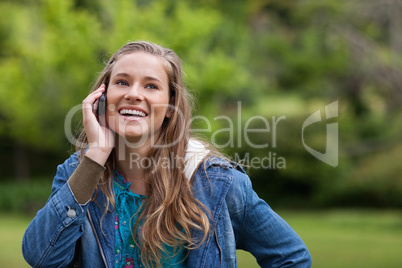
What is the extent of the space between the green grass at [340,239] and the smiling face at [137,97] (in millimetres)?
8756

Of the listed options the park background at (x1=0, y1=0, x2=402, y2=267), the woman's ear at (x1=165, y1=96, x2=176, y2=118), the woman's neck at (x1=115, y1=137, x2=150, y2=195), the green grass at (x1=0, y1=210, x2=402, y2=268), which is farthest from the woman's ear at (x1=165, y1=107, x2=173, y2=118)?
the park background at (x1=0, y1=0, x2=402, y2=267)

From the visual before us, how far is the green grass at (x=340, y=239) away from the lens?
11.4 m

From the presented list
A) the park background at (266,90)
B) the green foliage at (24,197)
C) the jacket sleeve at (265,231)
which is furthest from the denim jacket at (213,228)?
the green foliage at (24,197)

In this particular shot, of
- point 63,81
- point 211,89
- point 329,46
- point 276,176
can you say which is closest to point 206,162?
point 211,89

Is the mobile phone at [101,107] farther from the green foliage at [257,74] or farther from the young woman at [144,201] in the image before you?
the green foliage at [257,74]

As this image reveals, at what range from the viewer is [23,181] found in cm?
2456

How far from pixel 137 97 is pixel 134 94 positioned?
0.06 feet

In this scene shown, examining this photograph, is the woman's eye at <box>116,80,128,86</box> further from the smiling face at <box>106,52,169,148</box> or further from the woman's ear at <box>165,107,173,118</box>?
the woman's ear at <box>165,107,173,118</box>

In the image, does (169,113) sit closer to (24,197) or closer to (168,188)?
(168,188)

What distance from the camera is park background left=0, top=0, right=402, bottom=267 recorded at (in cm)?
1639

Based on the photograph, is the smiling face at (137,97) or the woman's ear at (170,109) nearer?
the smiling face at (137,97)

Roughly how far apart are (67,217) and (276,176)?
22901 mm

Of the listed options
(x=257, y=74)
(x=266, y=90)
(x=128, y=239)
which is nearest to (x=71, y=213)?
(x=128, y=239)

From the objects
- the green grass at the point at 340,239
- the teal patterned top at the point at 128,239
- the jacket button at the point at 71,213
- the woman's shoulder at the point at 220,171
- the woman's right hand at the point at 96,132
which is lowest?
the green grass at the point at 340,239
